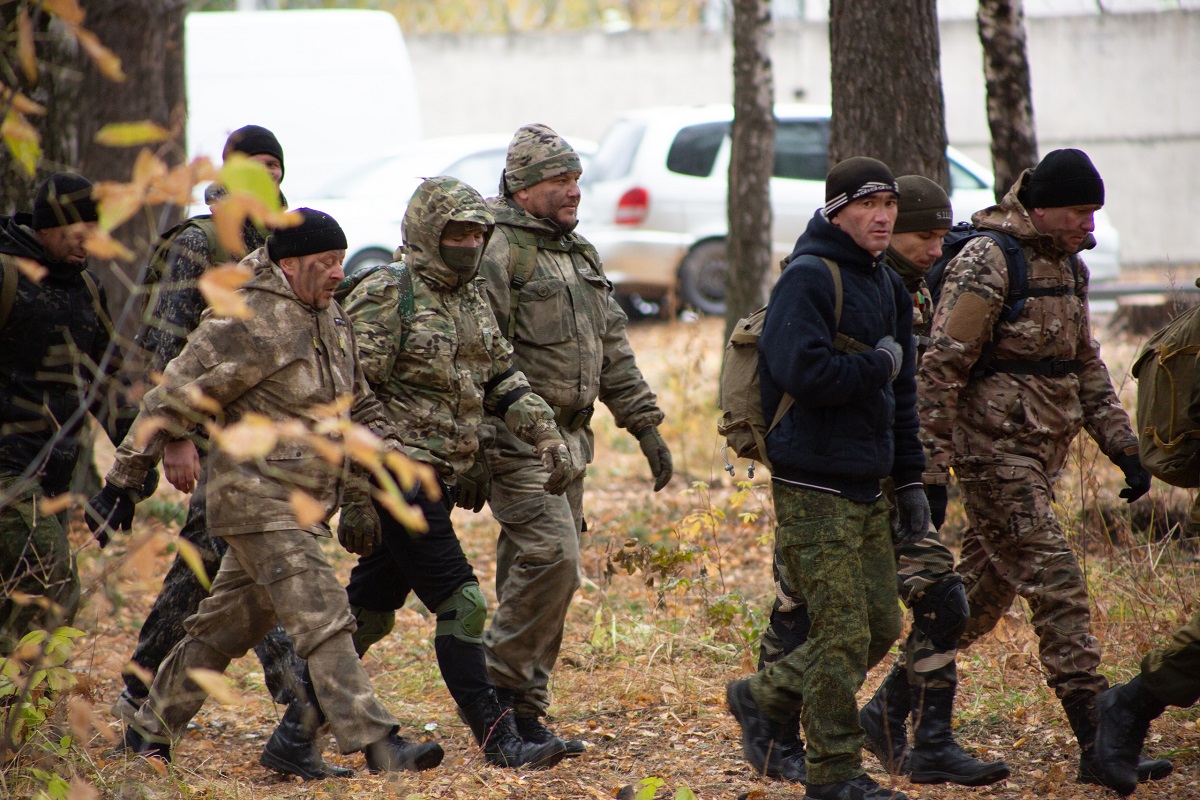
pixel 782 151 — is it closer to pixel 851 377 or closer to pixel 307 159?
pixel 307 159

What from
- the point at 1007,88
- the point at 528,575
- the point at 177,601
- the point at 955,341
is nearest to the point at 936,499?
the point at 955,341

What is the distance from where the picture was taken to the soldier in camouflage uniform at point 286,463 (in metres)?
3.90

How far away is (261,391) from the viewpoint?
4.02 metres

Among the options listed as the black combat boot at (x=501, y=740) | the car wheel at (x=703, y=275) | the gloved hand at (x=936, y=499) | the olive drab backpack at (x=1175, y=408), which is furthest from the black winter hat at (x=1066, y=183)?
the car wheel at (x=703, y=275)

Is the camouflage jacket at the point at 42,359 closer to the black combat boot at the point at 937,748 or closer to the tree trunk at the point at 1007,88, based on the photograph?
the black combat boot at the point at 937,748

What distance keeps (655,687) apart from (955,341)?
2.14 metres

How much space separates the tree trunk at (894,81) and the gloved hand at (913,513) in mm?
3010

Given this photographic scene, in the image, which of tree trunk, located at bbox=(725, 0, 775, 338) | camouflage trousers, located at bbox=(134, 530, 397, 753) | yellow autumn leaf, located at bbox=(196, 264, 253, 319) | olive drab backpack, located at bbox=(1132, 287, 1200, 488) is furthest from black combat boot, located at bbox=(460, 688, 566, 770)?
tree trunk, located at bbox=(725, 0, 775, 338)

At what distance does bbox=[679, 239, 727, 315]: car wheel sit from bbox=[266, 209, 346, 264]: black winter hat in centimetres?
977

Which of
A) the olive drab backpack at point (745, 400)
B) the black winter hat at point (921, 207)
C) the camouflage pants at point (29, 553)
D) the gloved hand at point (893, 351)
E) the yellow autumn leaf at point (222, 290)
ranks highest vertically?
the yellow autumn leaf at point (222, 290)

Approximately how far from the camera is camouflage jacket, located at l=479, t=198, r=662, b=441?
16.0 feet

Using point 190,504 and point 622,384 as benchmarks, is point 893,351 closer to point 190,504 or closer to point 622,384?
point 622,384

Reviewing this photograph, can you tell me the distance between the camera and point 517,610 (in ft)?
15.6

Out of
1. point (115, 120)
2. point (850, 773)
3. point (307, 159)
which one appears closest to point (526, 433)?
point (850, 773)
